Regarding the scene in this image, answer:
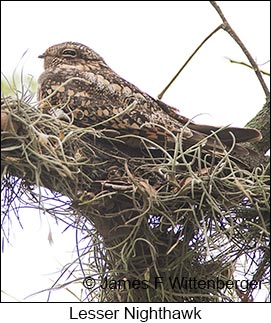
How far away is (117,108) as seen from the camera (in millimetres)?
1645

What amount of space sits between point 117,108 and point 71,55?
31 cm

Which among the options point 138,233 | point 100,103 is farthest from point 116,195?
point 100,103

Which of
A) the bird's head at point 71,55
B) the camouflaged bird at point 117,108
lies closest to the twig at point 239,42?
the camouflaged bird at point 117,108

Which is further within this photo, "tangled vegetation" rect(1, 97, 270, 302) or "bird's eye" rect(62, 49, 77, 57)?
"bird's eye" rect(62, 49, 77, 57)

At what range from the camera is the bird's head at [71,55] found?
1.86 metres

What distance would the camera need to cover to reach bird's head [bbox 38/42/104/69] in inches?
73.1

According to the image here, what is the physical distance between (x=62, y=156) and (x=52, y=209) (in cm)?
18

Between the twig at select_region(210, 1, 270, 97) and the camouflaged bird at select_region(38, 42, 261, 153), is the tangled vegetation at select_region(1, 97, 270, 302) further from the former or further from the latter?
the twig at select_region(210, 1, 270, 97)

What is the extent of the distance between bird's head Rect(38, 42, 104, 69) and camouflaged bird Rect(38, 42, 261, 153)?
2 centimetres

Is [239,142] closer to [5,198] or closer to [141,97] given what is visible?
[141,97]

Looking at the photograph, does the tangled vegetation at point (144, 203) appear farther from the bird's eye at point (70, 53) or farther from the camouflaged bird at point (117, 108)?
the bird's eye at point (70, 53)

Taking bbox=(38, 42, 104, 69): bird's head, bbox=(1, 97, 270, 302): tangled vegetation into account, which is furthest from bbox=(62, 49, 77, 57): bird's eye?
bbox=(1, 97, 270, 302): tangled vegetation

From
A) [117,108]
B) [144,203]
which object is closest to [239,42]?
[117,108]

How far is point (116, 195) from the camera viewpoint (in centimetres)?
135
